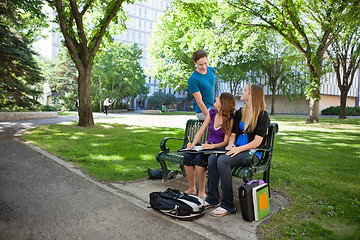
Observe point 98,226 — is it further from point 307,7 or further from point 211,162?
point 307,7

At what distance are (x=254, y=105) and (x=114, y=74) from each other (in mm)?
41499

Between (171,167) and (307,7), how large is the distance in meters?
17.7

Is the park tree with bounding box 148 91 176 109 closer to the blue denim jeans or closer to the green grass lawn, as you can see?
the green grass lawn

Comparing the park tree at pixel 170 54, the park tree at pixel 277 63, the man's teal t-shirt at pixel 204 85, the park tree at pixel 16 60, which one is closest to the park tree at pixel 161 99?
the park tree at pixel 170 54

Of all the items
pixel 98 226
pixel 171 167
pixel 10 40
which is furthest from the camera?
pixel 10 40

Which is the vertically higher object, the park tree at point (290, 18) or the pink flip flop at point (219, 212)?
the park tree at point (290, 18)

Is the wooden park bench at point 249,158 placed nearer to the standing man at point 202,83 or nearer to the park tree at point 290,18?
the standing man at point 202,83

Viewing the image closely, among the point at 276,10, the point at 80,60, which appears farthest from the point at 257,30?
the point at 80,60

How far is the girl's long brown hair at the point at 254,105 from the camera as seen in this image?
12.8 ft

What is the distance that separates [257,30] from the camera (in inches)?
800

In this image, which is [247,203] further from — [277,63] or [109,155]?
[277,63]

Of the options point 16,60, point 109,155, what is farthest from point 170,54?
point 109,155

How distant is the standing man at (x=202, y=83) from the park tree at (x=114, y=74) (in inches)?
1486

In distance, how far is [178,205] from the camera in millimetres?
3479
